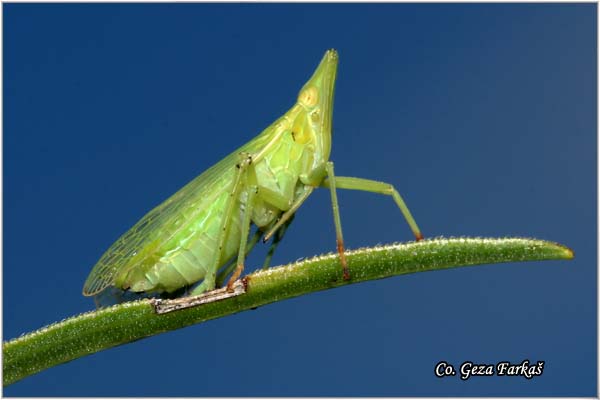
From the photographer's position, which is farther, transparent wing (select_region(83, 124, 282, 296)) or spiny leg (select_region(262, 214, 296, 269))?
spiny leg (select_region(262, 214, 296, 269))

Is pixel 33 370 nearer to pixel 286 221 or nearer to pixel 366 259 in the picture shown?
pixel 366 259

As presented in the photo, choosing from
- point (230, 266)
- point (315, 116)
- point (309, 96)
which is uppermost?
point (309, 96)

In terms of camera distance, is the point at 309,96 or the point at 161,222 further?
Result: the point at 309,96

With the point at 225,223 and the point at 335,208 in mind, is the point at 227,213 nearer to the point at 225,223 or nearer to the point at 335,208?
the point at 225,223

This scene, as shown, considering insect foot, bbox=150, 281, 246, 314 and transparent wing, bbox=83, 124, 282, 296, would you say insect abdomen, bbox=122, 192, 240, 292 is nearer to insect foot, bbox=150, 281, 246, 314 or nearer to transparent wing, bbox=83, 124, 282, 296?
transparent wing, bbox=83, 124, 282, 296

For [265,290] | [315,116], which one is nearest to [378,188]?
[315,116]

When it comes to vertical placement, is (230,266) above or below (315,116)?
below

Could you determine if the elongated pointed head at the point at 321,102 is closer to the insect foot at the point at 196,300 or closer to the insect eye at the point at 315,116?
the insect eye at the point at 315,116

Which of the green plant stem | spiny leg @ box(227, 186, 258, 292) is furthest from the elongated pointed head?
the green plant stem
